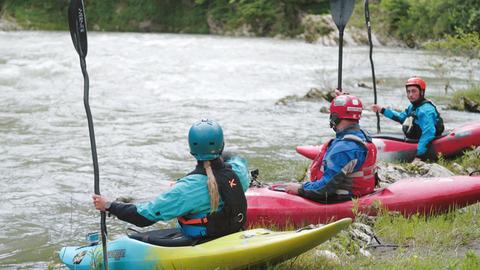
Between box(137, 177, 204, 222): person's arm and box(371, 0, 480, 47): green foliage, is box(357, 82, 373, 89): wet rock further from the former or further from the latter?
box(137, 177, 204, 222): person's arm

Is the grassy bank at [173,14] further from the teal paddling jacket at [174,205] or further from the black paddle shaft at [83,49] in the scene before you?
the teal paddling jacket at [174,205]

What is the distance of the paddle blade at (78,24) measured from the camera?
11.3 feet

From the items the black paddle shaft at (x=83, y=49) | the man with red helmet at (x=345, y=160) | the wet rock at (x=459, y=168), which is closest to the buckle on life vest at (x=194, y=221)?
the black paddle shaft at (x=83, y=49)

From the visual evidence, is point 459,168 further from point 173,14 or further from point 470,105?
point 173,14

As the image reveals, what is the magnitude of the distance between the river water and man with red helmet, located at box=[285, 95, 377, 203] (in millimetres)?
1929

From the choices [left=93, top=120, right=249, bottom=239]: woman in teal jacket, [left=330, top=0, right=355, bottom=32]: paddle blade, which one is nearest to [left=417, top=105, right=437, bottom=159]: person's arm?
[left=330, top=0, right=355, bottom=32]: paddle blade

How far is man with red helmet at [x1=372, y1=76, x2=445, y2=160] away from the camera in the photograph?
275 inches

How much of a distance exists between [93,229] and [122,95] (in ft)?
29.7

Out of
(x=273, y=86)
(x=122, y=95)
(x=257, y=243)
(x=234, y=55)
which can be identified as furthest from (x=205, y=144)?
(x=234, y=55)

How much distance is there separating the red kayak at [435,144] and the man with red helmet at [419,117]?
11 centimetres

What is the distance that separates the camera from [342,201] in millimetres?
4773

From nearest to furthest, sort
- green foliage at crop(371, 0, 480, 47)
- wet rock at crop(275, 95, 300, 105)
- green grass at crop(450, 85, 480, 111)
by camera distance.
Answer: green grass at crop(450, 85, 480, 111)
wet rock at crop(275, 95, 300, 105)
green foliage at crop(371, 0, 480, 47)

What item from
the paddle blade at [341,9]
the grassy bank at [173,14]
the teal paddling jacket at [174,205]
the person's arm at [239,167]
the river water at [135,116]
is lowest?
the river water at [135,116]

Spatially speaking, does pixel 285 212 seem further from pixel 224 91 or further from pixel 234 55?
pixel 234 55
